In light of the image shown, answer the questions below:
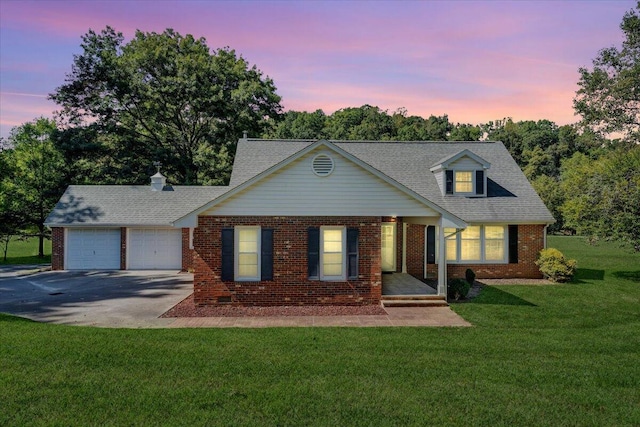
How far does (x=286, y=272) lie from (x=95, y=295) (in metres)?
7.62

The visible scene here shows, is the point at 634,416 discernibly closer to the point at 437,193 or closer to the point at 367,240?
the point at 367,240

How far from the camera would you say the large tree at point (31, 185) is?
28359 millimetres

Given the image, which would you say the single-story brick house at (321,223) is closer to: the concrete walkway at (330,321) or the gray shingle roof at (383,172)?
the gray shingle roof at (383,172)

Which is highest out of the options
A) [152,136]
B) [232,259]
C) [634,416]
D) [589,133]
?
[152,136]

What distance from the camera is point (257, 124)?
34.4 m

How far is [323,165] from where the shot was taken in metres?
13.3

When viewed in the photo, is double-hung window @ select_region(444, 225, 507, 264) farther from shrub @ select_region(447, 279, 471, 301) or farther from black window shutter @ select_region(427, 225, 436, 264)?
shrub @ select_region(447, 279, 471, 301)

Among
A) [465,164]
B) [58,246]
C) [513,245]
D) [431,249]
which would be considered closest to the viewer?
[431,249]

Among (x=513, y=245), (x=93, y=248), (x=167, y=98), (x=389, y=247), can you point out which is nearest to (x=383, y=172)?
(x=389, y=247)

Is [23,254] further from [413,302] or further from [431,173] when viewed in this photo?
[413,302]

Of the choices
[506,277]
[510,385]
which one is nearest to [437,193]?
[506,277]

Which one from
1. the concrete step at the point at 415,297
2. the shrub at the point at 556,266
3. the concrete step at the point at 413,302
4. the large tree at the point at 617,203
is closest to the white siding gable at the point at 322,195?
the concrete step at the point at 415,297

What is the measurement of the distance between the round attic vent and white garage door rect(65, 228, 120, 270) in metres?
14.5

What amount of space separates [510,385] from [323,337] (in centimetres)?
419
